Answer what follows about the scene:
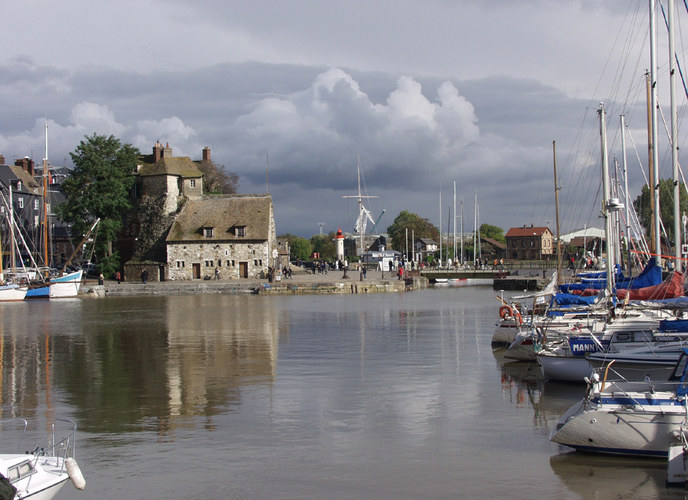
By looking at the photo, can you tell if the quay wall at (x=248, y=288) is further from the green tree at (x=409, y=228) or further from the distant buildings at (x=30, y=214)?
the green tree at (x=409, y=228)

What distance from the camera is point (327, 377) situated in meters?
19.4

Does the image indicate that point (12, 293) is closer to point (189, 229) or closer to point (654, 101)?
point (189, 229)

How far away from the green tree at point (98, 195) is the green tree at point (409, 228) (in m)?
70.7

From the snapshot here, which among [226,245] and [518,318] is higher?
[226,245]

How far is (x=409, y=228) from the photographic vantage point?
138 meters

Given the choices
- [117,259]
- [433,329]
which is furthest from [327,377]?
[117,259]

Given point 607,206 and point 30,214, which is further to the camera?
point 30,214

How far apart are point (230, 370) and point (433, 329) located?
12.5m

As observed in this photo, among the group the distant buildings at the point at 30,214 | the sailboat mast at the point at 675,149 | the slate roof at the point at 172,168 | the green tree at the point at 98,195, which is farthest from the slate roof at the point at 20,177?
the sailboat mast at the point at 675,149

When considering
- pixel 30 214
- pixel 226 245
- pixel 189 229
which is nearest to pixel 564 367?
pixel 226 245

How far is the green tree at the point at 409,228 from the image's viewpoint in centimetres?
13638

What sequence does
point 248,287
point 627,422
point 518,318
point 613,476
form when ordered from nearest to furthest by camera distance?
point 613,476 < point 627,422 < point 518,318 < point 248,287

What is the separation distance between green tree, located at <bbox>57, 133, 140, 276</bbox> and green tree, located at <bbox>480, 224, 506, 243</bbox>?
114 meters

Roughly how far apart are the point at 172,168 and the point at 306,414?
60.3 metres
